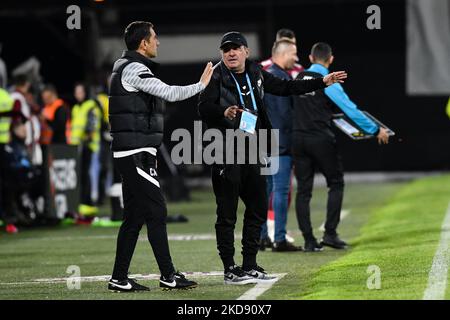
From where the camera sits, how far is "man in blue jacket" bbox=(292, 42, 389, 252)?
41.8 feet

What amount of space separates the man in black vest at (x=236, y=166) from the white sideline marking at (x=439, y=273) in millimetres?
1422

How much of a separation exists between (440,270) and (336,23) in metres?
18.6

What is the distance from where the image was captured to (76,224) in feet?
57.6

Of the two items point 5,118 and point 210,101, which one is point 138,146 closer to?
point 210,101

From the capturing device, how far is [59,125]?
19.4 meters

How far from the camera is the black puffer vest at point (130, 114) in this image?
31.1ft

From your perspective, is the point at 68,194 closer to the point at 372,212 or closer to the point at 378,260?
the point at 372,212

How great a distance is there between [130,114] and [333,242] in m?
4.14

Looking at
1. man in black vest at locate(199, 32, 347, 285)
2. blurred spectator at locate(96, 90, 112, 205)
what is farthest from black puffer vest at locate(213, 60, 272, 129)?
blurred spectator at locate(96, 90, 112, 205)

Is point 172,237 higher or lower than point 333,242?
lower

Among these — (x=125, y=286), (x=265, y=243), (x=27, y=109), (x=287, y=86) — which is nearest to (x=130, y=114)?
(x=125, y=286)

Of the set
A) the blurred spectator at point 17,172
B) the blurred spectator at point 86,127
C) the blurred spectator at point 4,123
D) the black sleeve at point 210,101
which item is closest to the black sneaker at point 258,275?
the black sleeve at point 210,101

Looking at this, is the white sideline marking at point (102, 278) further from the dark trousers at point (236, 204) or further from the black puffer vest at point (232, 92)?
the black puffer vest at point (232, 92)
